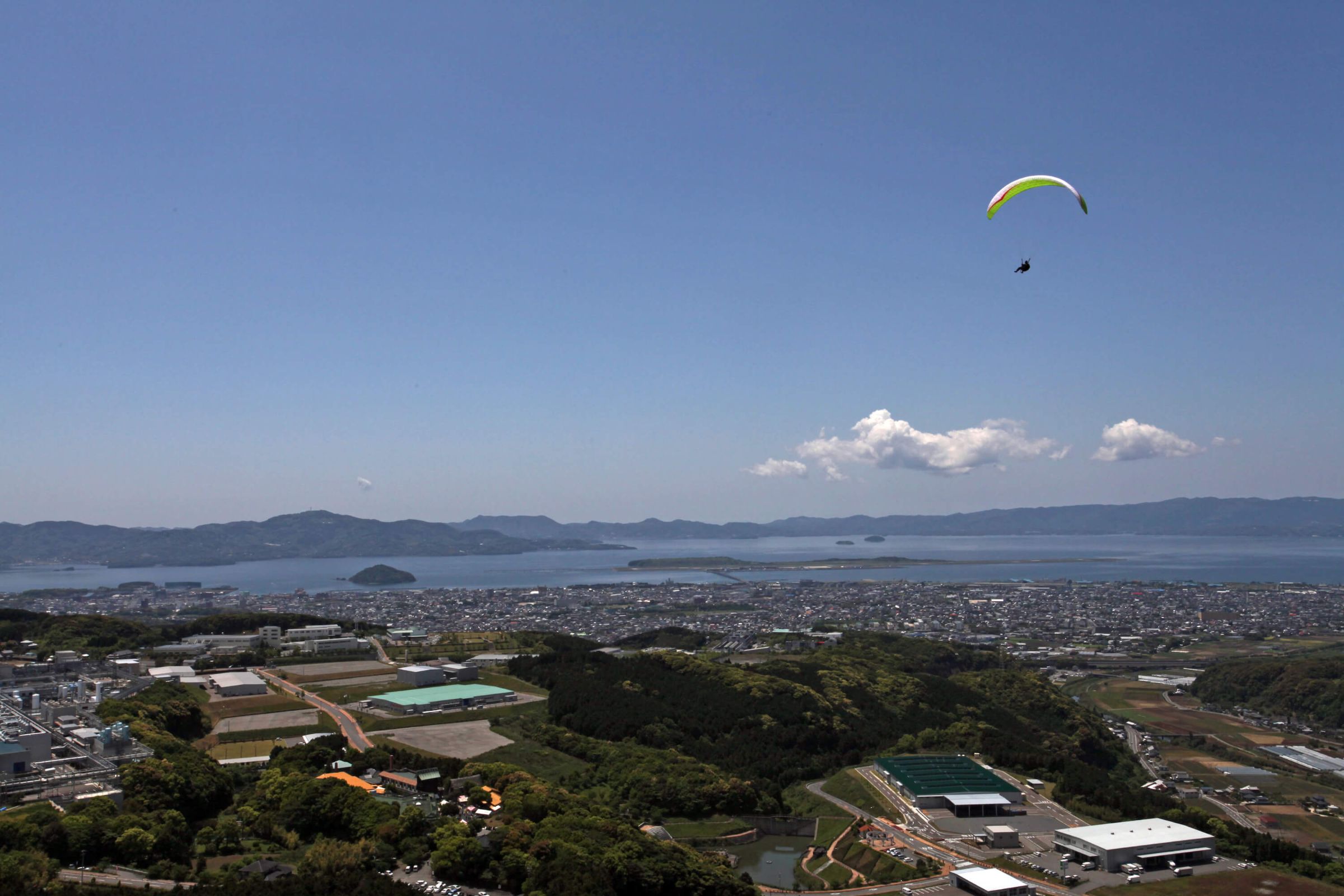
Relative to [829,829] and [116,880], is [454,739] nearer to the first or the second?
[829,829]

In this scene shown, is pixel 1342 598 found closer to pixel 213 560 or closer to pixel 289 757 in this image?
pixel 289 757

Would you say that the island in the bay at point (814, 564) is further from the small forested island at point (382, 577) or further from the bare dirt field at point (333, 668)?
the bare dirt field at point (333, 668)

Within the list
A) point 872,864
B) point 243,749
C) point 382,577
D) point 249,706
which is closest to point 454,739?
point 243,749

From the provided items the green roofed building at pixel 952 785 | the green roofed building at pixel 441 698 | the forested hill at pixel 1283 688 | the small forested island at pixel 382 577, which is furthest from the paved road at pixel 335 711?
the small forested island at pixel 382 577

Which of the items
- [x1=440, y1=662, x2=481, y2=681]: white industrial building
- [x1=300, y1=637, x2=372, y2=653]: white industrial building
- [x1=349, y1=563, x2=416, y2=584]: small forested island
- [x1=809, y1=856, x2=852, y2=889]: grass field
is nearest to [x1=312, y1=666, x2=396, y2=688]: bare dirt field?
[x1=440, y1=662, x2=481, y2=681]: white industrial building

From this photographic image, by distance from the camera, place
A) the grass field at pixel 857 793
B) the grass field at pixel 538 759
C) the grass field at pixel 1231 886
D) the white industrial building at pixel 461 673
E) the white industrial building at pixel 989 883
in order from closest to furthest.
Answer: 1. the white industrial building at pixel 989 883
2. the grass field at pixel 1231 886
3. the grass field at pixel 857 793
4. the grass field at pixel 538 759
5. the white industrial building at pixel 461 673

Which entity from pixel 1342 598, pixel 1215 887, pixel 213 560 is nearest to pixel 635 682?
pixel 1215 887
